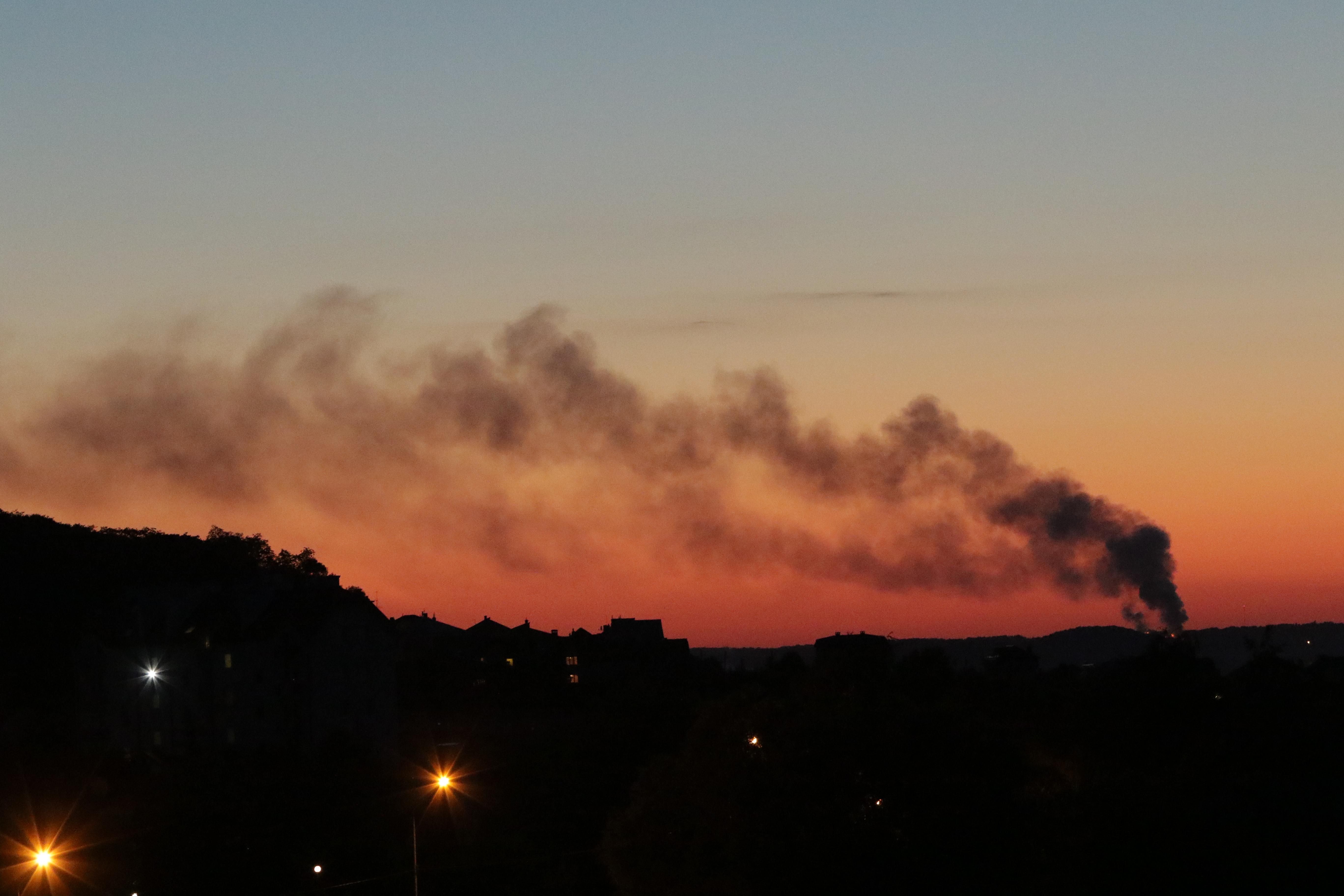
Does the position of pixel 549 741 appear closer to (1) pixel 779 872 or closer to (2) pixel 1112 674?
(2) pixel 1112 674

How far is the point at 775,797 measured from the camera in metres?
64.8

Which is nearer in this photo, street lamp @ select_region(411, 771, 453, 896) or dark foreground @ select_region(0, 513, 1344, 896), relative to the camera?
street lamp @ select_region(411, 771, 453, 896)

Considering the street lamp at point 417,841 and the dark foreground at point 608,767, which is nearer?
the street lamp at point 417,841

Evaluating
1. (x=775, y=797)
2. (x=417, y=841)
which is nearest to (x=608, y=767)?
(x=417, y=841)

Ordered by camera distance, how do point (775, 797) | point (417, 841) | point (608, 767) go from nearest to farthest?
point (775, 797), point (417, 841), point (608, 767)

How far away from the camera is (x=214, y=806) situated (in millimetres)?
88812

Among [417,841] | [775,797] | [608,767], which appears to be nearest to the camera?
[775,797]

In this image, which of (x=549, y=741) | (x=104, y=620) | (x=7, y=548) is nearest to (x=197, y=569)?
(x=7, y=548)

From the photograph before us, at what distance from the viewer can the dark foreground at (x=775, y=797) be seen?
210ft

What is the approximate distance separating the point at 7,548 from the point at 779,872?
148475mm

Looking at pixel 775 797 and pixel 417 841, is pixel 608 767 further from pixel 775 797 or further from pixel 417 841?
pixel 775 797

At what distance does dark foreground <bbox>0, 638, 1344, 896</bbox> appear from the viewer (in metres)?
64.1

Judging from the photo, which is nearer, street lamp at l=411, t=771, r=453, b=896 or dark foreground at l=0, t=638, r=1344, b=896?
street lamp at l=411, t=771, r=453, b=896

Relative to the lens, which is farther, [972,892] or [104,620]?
[104,620]
